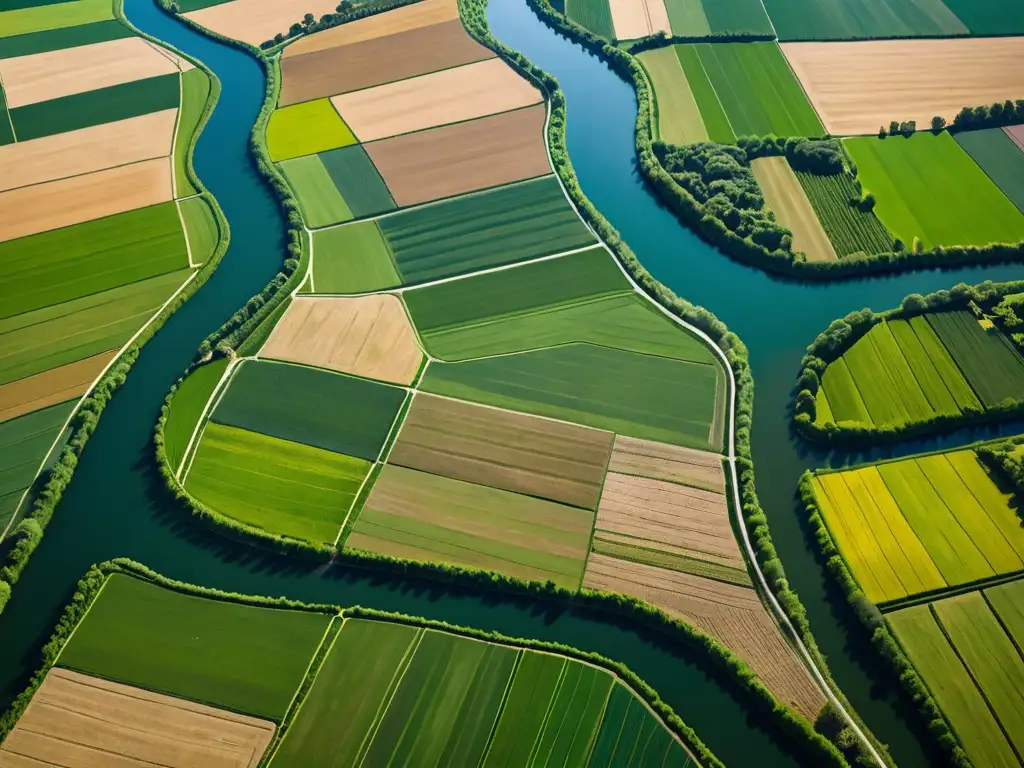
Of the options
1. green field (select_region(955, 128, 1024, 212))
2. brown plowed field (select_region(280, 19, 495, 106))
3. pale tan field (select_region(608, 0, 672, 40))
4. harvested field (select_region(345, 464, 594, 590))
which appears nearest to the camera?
harvested field (select_region(345, 464, 594, 590))

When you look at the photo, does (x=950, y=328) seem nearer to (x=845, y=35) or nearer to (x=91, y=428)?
(x=845, y=35)

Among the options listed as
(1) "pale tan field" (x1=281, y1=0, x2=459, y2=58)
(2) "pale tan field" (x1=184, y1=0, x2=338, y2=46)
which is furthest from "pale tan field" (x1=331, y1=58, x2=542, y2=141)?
(2) "pale tan field" (x1=184, y1=0, x2=338, y2=46)

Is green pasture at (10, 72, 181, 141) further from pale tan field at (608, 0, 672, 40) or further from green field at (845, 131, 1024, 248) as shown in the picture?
green field at (845, 131, 1024, 248)

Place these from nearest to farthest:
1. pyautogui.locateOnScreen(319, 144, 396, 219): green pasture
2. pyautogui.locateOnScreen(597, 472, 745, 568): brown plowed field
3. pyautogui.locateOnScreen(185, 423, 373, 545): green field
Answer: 1. pyautogui.locateOnScreen(597, 472, 745, 568): brown plowed field
2. pyautogui.locateOnScreen(185, 423, 373, 545): green field
3. pyautogui.locateOnScreen(319, 144, 396, 219): green pasture

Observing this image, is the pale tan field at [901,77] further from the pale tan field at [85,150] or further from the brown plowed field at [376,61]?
the pale tan field at [85,150]

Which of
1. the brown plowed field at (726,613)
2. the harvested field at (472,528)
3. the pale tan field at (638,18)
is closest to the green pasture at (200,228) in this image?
the harvested field at (472,528)

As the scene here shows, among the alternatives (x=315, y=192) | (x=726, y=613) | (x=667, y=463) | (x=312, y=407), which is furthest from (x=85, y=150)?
(x=726, y=613)
